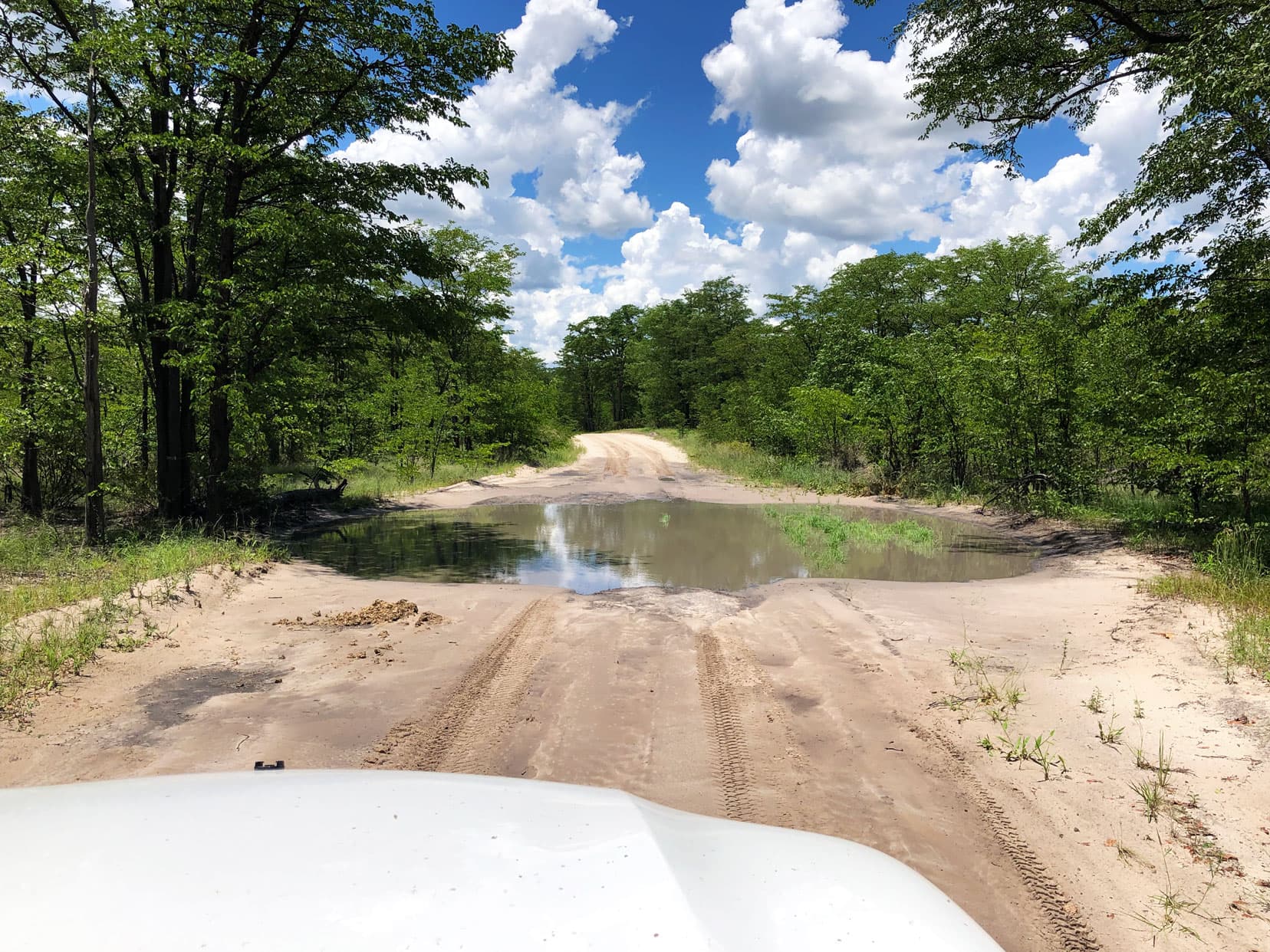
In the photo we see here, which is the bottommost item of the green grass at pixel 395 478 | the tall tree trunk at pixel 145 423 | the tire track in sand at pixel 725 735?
the tire track in sand at pixel 725 735

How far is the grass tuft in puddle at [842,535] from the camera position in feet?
41.8

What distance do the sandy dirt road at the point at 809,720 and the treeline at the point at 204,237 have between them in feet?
22.0

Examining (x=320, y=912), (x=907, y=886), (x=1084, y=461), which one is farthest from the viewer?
(x=1084, y=461)

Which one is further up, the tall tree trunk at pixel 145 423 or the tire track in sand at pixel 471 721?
the tall tree trunk at pixel 145 423

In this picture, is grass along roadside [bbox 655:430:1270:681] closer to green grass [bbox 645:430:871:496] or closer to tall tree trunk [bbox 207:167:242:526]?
green grass [bbox 645:430:871:496]

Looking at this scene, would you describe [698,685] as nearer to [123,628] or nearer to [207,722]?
[207,722]

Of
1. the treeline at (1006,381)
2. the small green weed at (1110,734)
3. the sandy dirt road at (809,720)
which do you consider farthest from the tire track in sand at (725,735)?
the treeline at (1006,381)

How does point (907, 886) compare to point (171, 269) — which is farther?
point (171, 269)

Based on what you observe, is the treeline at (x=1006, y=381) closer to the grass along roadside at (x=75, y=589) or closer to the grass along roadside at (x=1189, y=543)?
the grass along roadside at (x=1189, y=543)

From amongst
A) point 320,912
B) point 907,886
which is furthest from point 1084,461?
point 320,912

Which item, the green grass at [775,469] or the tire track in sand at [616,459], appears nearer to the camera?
the green grass at [775,469]

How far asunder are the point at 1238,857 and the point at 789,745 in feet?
7.92

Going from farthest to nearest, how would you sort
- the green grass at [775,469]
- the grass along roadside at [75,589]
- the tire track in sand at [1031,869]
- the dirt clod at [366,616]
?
the green grass at [775,469]
the dirt clod at [366,616]
the grass along roadside at [75,589]
the tire track in sand at [1031,869]

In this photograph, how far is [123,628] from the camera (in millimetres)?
6559
